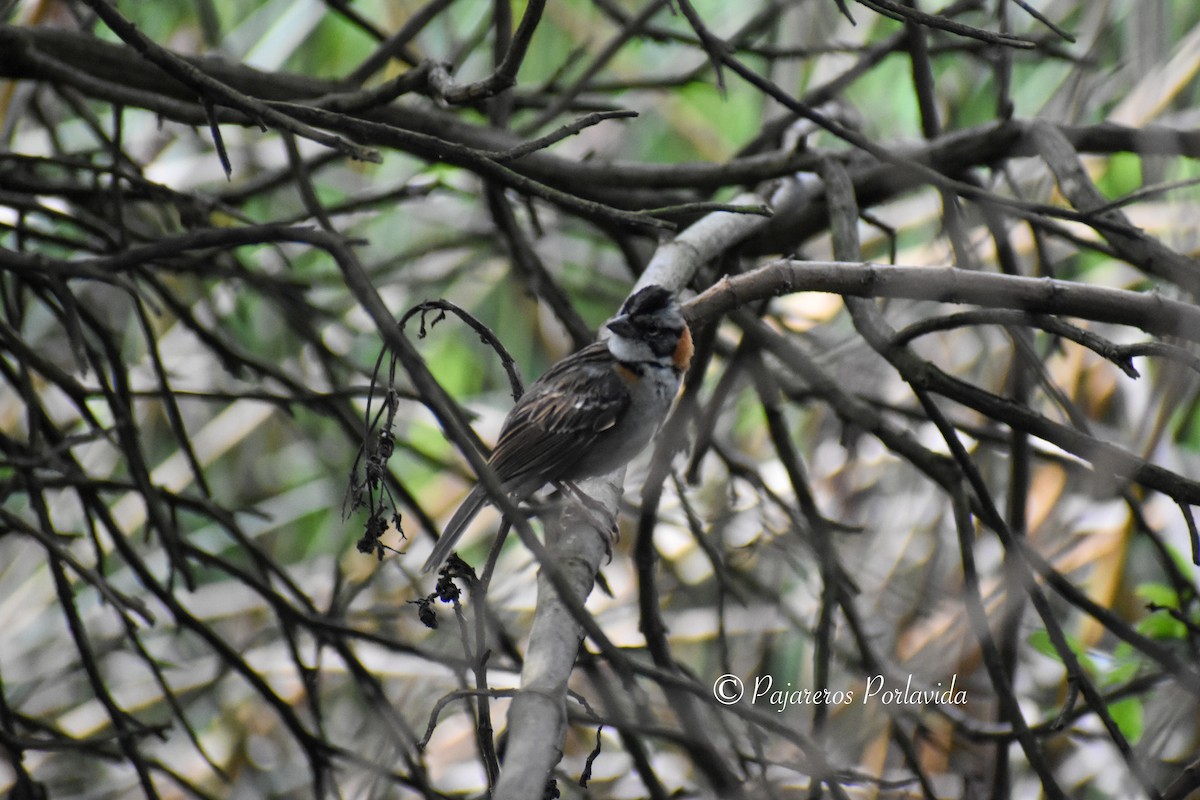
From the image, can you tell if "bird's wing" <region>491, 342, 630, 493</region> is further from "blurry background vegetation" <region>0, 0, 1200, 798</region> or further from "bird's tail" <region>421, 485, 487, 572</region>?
"bird's tail" <region>421, 485, 487, 572</region>

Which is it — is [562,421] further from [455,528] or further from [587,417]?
[455,528]

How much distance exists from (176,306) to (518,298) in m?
3.21

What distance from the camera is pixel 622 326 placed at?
3.39 meters

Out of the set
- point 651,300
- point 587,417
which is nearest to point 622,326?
point 651,300

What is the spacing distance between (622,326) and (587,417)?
47cm

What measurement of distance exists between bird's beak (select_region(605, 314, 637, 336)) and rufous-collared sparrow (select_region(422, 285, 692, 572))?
19 centimetres

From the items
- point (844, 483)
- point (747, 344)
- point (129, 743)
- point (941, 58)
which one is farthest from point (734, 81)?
point (129, 743)

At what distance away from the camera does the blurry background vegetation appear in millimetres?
3322

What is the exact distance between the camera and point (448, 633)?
4.45 metres

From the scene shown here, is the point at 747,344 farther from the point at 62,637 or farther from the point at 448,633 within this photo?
the point at 62,637

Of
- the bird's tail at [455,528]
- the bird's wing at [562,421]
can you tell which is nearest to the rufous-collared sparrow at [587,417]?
the bird's wing at [562,421]

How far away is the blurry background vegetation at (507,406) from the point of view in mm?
3322

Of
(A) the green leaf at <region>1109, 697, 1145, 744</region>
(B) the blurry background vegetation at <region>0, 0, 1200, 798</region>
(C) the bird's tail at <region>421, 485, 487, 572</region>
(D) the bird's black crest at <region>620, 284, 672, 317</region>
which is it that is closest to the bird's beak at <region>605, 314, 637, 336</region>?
(D) the bird's black crest at <region>620, 284, 672, 317</region>

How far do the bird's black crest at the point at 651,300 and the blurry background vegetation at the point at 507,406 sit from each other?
24.9 inches
